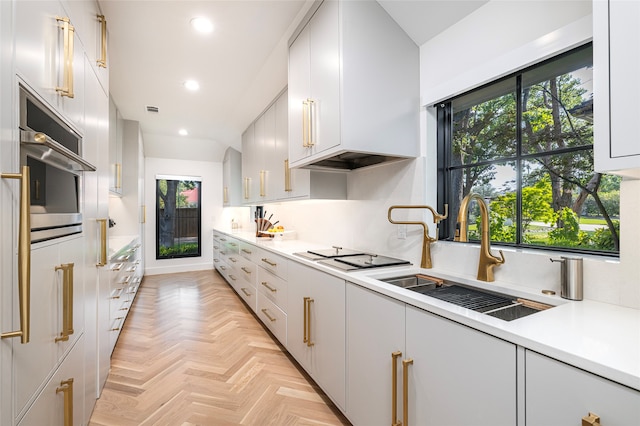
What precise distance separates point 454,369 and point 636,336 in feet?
1.71

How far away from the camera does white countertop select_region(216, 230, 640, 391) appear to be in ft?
2.42

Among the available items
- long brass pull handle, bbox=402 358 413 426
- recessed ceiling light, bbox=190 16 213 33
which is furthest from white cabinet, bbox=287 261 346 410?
recessed ceiling light, bbox=190 16 213 33

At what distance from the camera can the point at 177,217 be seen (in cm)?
620

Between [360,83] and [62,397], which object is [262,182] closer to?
[360,83]

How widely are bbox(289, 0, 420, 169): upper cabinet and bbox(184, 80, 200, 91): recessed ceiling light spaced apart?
→ 5.30 feet

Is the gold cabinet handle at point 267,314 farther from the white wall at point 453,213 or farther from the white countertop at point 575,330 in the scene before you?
the white countertop at point 575,330

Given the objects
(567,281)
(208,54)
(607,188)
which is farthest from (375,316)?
(208,54)

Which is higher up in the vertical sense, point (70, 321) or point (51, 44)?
point (51, 44)

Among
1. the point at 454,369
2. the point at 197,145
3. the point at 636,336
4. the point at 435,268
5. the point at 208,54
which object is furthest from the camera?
the point at 197,145

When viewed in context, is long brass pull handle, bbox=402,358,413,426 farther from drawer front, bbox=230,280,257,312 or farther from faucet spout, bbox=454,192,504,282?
drawer front, bbox=230,280,257,312

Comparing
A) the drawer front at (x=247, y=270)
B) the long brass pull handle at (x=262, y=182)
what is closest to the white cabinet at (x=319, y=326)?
the drawer front at (x=247, y=270)

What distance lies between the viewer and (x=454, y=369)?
109 centimetres

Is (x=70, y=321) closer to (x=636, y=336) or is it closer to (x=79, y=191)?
(x=79, y=191)

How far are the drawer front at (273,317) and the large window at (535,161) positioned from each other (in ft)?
5.10
